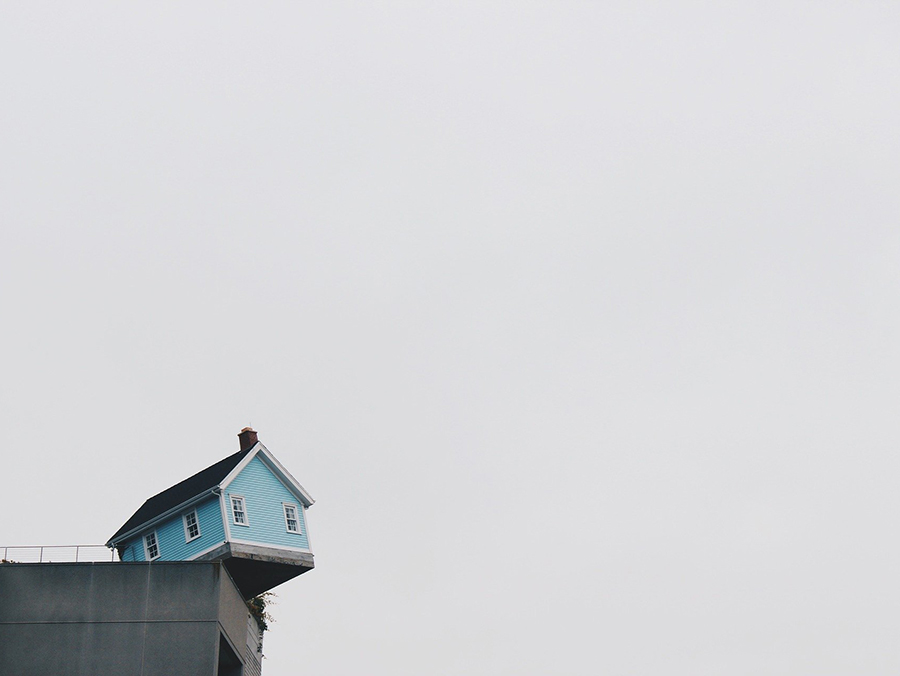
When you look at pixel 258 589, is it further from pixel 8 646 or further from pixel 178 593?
pixel 8 646

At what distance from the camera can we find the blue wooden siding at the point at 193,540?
46.8m

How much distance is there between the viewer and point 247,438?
5041 cm

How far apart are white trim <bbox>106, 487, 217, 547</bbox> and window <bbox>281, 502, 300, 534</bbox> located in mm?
4018

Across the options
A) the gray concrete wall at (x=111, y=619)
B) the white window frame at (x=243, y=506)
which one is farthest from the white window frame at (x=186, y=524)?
the gray concrete wall at (x=111, y=619)

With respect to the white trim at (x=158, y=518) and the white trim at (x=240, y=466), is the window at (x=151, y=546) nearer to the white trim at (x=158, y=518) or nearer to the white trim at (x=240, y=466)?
the white trim at (x=158, y=518)

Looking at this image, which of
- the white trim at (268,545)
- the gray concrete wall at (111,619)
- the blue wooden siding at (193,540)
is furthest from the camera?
the blue wooden siding at (193,540)

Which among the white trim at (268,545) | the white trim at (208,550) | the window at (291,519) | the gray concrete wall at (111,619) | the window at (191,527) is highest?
the window at (291,519)

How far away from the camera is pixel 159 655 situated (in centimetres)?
4119

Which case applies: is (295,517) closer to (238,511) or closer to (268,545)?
(268,545)

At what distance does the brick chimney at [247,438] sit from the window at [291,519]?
294 cm

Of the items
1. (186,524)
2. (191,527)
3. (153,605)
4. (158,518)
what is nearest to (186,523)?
(186,524)

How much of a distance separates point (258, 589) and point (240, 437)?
651 centimetres

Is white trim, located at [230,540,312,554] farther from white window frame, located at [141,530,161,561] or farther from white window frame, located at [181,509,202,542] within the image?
white window frame, located at [141,530,161,561]

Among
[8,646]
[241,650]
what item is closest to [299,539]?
[241,650]
